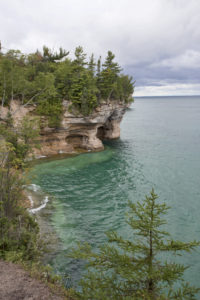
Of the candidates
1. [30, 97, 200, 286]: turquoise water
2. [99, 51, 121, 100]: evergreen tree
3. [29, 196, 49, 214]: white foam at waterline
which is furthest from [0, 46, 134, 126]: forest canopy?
[29, 196, 49, 214]: white foam at waterline

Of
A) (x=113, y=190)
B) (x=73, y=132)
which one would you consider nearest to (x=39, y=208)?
(x=113, y=190)

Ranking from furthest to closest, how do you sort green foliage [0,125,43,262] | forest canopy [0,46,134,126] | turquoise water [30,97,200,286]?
forest canopy [0,46,134,126] < turquoise water [30,97,200,286] < green foliage [0,125,43,262]

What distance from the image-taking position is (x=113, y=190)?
2375 cm

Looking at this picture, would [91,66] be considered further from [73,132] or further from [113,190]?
[113,190]

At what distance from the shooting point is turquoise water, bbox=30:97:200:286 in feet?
51.4

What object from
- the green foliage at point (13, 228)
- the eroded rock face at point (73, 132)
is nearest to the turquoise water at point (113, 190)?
the green foliage at point (13, 228)

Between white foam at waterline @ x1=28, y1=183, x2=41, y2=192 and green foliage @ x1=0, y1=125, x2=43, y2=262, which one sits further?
white foam at waterline @ x1=28, y1=183, x2=41, y2=192

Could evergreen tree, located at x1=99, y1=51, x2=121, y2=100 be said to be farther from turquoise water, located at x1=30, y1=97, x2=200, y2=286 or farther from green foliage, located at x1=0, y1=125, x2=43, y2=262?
green foliage, located at x1=0, y1=125, x2=43, y2=262

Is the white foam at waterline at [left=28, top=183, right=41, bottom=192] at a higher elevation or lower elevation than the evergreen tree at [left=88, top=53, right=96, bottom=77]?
lower

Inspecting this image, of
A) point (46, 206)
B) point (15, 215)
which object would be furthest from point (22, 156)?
point (15, 215)

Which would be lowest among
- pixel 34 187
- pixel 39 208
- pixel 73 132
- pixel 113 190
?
pixel 39 208

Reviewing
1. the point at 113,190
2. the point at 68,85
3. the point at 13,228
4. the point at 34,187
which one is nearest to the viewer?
the point at 13,228

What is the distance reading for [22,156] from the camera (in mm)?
24016

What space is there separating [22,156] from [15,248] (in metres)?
15.1
